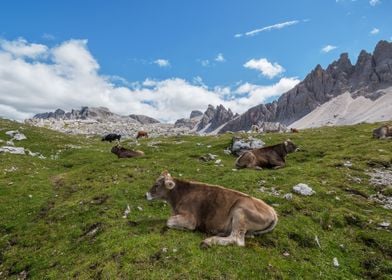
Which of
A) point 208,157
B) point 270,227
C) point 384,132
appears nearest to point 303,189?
point 270,227

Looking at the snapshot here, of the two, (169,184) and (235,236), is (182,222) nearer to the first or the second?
(169,184)

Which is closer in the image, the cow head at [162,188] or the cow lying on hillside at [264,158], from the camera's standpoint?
the cow head at [162,188]

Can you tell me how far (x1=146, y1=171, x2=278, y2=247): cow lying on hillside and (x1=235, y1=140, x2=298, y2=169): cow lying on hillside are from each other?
492 inches

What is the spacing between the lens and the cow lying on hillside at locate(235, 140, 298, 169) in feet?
84.0

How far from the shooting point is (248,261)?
10.3 metres

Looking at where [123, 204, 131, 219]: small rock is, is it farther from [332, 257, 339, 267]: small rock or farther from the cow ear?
[332, 257, 339, 267]: small rock

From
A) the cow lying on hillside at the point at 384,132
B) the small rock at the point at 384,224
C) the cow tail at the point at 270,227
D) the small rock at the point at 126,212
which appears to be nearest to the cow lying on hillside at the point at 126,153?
the small rock at the point at 126,212

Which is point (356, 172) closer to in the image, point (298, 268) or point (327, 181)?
point (327, 181)

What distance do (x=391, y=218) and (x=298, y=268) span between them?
6863mm

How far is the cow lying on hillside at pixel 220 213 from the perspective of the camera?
11.5 metres

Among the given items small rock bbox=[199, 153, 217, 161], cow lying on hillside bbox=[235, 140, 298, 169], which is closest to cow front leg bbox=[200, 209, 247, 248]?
cow lying on hillside bbox=[235, 140, 298, 169]

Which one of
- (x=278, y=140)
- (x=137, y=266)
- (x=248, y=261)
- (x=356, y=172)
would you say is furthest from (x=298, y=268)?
(x=278, y=140)

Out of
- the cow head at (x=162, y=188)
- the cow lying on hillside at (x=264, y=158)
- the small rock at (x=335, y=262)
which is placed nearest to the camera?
the small rock at (x=335, y=262)

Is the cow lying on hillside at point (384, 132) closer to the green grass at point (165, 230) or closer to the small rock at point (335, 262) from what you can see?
the green grass at point (165, 230)
